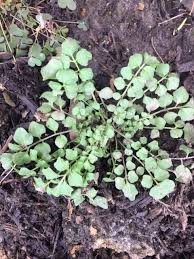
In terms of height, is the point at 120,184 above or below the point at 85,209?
above

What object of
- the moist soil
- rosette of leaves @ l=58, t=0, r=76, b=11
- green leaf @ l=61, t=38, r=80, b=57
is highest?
rosette of leaves @ l=58, t=0, r=76, b=11

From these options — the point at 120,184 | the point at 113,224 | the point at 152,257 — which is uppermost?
the point at 120,184

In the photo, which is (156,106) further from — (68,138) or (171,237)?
(171,237)

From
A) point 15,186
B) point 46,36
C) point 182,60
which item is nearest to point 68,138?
point 15,186

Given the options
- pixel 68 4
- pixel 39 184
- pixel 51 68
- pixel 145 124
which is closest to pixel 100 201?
pixel 39 184

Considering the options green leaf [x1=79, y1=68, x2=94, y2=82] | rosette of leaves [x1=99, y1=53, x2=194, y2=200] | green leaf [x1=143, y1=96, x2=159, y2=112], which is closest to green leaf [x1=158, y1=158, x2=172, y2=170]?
rosette of leaves [x1=99, y1=53, x2=194, y2=200]

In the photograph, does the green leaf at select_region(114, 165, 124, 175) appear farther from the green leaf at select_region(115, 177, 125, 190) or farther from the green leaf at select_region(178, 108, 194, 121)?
the green leaf at select_region(178, 108, 194, 121)

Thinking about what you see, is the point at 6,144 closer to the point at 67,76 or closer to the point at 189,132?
the point at 67,76
